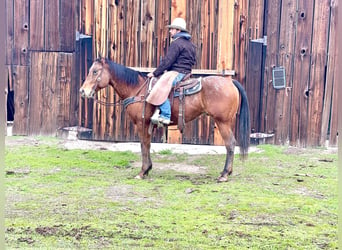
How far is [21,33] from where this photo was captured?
7.55m

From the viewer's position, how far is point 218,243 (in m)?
3.23

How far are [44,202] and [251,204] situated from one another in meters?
2.16

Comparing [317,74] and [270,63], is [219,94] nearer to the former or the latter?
[270,63]

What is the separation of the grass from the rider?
95 cm

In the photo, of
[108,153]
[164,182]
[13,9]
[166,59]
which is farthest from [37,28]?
[164,182]

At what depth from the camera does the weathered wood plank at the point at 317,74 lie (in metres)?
7.18

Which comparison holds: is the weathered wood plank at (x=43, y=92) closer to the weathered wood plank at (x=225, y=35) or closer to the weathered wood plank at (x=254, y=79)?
the weathered wood plank at (x=225, y=35)

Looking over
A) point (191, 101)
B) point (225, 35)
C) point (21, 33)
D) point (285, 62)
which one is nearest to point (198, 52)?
point (225, 35)

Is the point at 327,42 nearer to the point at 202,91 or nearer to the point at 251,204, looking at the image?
the point at 202,91

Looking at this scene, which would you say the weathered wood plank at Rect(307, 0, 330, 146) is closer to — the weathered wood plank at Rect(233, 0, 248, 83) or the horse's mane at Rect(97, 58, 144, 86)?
the weathered wood plank at Rect(233, 0, 248, 83)

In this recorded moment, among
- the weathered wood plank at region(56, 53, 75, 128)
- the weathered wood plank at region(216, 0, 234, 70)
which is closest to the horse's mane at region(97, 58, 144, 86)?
the weathered wood plank at region(216, 0, 234, 70)

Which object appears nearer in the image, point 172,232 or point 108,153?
point 172,232

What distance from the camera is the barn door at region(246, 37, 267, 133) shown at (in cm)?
723

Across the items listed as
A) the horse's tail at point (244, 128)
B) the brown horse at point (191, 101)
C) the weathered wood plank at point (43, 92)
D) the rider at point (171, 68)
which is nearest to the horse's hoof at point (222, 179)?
the brown horse at point (191, 101)
